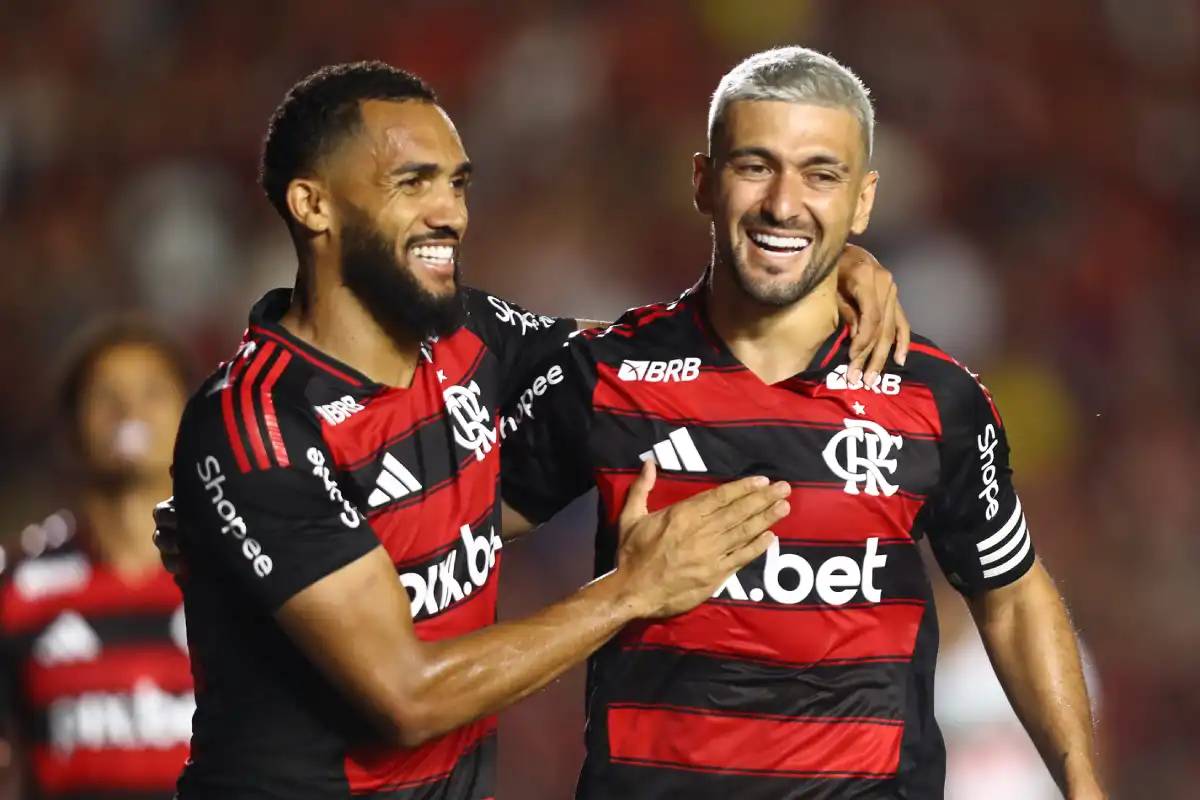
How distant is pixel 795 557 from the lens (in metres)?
2.97

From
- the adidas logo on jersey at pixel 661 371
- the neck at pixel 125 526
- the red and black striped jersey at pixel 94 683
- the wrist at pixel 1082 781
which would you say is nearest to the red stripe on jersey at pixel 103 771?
the red and black striped jersey at pixel 94 683

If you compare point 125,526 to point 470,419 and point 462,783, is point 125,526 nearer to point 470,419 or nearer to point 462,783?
point 470,419

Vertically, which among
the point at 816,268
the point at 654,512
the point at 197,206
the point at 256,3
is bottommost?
the point at 654,512

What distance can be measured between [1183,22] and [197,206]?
4948mm

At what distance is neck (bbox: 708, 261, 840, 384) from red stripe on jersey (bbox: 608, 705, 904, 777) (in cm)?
68

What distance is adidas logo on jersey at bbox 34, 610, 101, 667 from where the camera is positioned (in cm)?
410

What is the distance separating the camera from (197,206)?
7.64m

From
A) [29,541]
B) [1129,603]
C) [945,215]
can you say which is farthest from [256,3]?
[1129,603]

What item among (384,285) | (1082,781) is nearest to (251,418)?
Result: (384,285)

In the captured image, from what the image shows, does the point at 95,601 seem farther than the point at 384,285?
Yes

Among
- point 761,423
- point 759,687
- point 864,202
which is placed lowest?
point 759,687

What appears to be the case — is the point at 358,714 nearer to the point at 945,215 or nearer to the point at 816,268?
the point at 816,268

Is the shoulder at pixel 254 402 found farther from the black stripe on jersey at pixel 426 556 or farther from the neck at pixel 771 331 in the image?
the neck at pixel 771 331

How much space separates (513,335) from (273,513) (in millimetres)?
839
